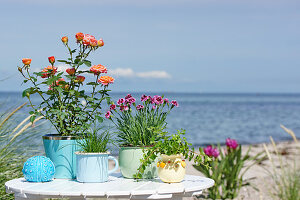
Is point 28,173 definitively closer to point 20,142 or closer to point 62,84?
point 62,84

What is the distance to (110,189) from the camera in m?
2.85

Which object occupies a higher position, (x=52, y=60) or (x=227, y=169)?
(x=52, y=60)

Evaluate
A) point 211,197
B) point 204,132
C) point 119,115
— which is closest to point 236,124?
point 204,132

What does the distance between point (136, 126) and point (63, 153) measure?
1.95 feet

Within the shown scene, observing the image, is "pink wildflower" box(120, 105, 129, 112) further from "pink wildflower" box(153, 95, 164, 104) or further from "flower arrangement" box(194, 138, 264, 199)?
"flower arrangement" box(194, 138, 264, 199)

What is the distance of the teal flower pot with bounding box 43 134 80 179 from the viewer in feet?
10.8

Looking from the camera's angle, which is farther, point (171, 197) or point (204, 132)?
point (204, 132)

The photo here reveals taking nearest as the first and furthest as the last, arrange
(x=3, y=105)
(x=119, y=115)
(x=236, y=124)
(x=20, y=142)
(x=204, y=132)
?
(x=119, y=115), (x=20, y=142), (x=3, y=105), (x=204, y=132), (x=236, y=124)

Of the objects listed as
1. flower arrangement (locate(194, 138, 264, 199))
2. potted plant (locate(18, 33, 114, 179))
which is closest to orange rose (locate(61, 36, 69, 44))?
potted plant (locate(18, 33, 114, 179))

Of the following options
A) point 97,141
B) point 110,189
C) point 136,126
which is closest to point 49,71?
point 97,141

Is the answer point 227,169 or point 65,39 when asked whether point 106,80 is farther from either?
point 227,169

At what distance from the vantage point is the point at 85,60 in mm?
3477

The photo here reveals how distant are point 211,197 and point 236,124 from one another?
1026 inches

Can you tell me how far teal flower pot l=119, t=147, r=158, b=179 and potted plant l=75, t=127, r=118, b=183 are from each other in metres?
0.14
